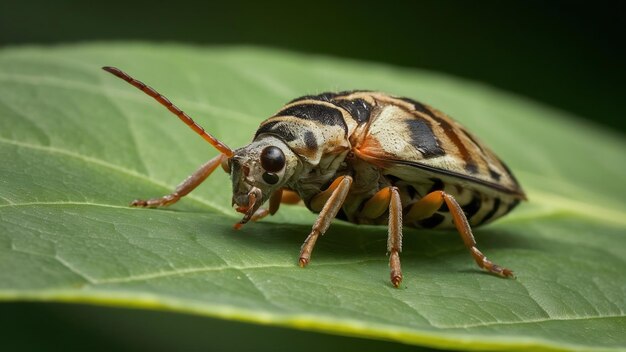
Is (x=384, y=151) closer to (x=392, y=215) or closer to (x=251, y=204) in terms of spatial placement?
(x=392, y=215)

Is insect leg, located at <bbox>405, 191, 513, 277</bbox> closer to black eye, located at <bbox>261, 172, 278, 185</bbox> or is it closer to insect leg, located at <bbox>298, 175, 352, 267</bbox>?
insect leg, located at <bbox>298, 175, 352, 267</bbox>

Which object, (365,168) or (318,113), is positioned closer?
(318,113)

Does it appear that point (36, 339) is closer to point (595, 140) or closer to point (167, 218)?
point (167, 218)

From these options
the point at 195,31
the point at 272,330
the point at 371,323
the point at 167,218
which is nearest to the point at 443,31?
the point at 195,31

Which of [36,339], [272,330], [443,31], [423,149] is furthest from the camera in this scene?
[443,31]

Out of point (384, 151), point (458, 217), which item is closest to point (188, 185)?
point (384, 151)

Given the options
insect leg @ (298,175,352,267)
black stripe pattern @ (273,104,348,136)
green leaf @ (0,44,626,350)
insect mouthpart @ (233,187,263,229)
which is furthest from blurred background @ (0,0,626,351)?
insect mouthpart @ (233,187,263,229)

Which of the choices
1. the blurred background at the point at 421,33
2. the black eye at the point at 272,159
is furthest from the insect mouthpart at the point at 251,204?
the blurred background at the point at 421,33
